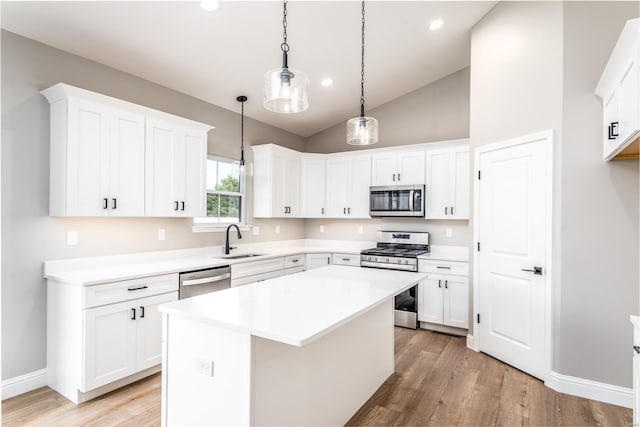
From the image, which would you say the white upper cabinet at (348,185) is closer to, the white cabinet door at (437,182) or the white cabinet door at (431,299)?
the white cabinet door at (437,182)

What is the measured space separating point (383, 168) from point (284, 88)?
3213 millimetres

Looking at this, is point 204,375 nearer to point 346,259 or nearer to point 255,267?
point 255,267

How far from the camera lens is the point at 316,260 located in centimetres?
489

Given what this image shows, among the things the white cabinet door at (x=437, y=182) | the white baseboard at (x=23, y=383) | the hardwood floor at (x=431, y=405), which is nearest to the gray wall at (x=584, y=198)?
the hardwood floor at (x=431, y=405)

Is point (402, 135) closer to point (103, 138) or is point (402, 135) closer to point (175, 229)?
point (175, 229)

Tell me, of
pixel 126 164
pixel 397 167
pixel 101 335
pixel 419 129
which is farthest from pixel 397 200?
pixel 101 335

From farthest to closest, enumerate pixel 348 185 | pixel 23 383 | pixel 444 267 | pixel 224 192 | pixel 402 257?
pixel 348 185, pixel 224 192, pixel 402 257, pixel 444 267, pixel 23 383

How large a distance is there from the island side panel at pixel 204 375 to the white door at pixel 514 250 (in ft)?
8.46

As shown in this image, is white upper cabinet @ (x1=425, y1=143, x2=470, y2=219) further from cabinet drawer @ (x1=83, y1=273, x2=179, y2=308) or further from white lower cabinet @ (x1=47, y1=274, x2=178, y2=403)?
white lower cabinet @ (x1=47, y1=274, x2=178, y2=403)

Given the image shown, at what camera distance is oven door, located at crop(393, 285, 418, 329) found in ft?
13.9

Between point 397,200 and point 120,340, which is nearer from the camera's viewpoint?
point 120,340

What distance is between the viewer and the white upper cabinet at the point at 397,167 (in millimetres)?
4543

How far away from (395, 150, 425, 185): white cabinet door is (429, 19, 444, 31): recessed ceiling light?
Result: 1.47m

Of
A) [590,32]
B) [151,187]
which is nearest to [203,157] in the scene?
[151,187]
